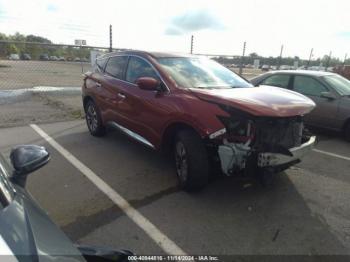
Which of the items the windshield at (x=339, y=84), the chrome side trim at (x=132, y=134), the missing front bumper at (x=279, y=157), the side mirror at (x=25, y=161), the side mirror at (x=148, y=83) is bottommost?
the chrome side trim at (x=132, y=134)

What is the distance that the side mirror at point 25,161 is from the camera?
6.14 feet

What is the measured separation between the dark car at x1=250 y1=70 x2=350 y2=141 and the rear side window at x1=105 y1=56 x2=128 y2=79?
4.16 metres

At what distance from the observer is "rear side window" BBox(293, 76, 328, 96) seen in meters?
6.77

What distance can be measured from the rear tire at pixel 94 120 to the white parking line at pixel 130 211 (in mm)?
928

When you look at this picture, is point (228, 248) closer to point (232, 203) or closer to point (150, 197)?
point (232, 203)

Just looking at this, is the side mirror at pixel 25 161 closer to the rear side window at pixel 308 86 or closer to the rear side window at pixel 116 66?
the rear side window at pixel 116 66

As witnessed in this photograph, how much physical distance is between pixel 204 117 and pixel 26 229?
2386mm

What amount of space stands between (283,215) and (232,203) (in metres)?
0.59

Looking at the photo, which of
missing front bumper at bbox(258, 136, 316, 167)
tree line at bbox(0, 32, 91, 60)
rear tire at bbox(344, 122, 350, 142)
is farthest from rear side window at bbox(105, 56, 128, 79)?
tree line at bbox(0, 32, 91, 60)

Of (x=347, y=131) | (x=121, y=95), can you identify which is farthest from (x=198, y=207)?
(x=347, y=131)

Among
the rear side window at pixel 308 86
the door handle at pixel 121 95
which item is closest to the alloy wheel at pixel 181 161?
the door handle at pixel 121 95

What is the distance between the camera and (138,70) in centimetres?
475

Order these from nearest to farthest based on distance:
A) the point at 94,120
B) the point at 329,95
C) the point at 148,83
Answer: the point at 148,83 → the point at 94,120 → the point at 329,95

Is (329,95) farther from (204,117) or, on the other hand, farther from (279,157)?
(204,117)
